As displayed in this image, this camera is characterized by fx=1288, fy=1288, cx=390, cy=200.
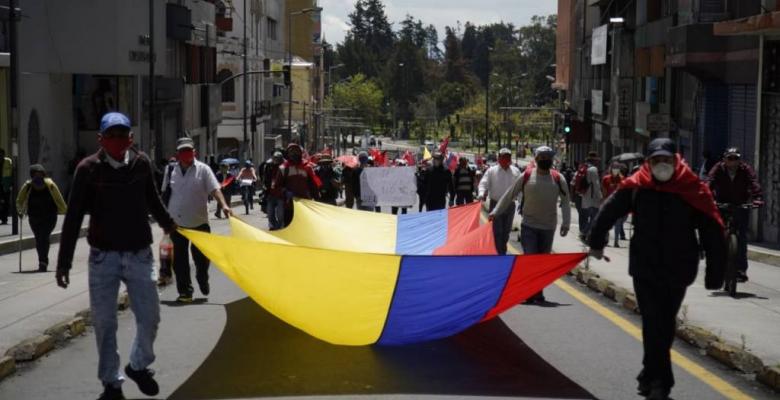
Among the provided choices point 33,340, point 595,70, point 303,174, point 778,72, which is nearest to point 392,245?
→ point 303,174

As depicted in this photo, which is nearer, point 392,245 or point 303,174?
point 392,245

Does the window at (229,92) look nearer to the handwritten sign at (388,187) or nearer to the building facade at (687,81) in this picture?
the building facade at (687,81)

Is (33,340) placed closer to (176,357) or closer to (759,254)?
(176,357)

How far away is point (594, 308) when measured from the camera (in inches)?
527

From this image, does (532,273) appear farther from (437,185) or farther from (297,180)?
(437,185)

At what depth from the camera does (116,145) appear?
8.35 metres

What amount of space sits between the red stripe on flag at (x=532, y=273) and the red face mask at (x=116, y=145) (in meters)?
3.06

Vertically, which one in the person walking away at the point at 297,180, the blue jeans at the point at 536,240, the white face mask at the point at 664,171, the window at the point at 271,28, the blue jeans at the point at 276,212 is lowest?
the blue jeans at the point at 276,212

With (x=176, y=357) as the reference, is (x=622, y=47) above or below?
above

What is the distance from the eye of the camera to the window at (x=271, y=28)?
9959 cm

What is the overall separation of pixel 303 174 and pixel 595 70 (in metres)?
50.6

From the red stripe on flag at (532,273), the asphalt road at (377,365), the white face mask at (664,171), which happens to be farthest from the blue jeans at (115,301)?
the white face mask at (664,171)

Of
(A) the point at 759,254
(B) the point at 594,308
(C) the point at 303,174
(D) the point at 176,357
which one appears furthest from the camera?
(A) the point at 759,254

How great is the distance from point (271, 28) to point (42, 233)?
276 ft
